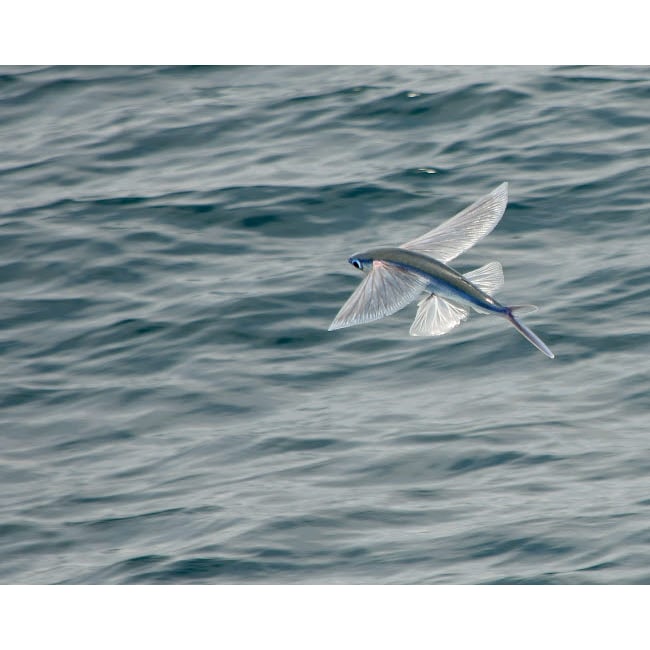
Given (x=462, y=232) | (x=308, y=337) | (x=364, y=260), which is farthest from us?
(x=308, y=337)

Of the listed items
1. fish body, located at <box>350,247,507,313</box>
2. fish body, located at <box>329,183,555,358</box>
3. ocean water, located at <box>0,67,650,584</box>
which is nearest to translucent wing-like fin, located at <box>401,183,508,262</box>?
fish body, located at <box>329,183,555,358</box>

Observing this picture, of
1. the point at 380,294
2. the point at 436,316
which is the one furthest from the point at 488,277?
the point at 380,294

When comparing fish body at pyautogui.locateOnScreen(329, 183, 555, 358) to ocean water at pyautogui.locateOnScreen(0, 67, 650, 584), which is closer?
fish body at pyautogui.locateOnScreen(329, 183, 555, 358)

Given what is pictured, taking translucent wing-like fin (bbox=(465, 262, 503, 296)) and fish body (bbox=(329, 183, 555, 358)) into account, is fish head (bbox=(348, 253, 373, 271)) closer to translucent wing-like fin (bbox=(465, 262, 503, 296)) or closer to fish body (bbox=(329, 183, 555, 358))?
fish body (bbox=(329, 183, 555, 358))

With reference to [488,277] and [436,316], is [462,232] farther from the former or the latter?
[436,316]

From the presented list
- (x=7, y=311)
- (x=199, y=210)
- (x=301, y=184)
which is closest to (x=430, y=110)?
(x=301, y=184)

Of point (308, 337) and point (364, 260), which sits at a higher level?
point (364, 260)

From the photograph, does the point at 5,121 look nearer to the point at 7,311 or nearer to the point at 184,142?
the point at 184,142

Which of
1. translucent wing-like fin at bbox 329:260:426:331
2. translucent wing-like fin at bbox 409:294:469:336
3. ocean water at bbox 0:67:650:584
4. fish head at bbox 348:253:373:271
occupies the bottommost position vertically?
ocean water at bbox 0:67:650:584
